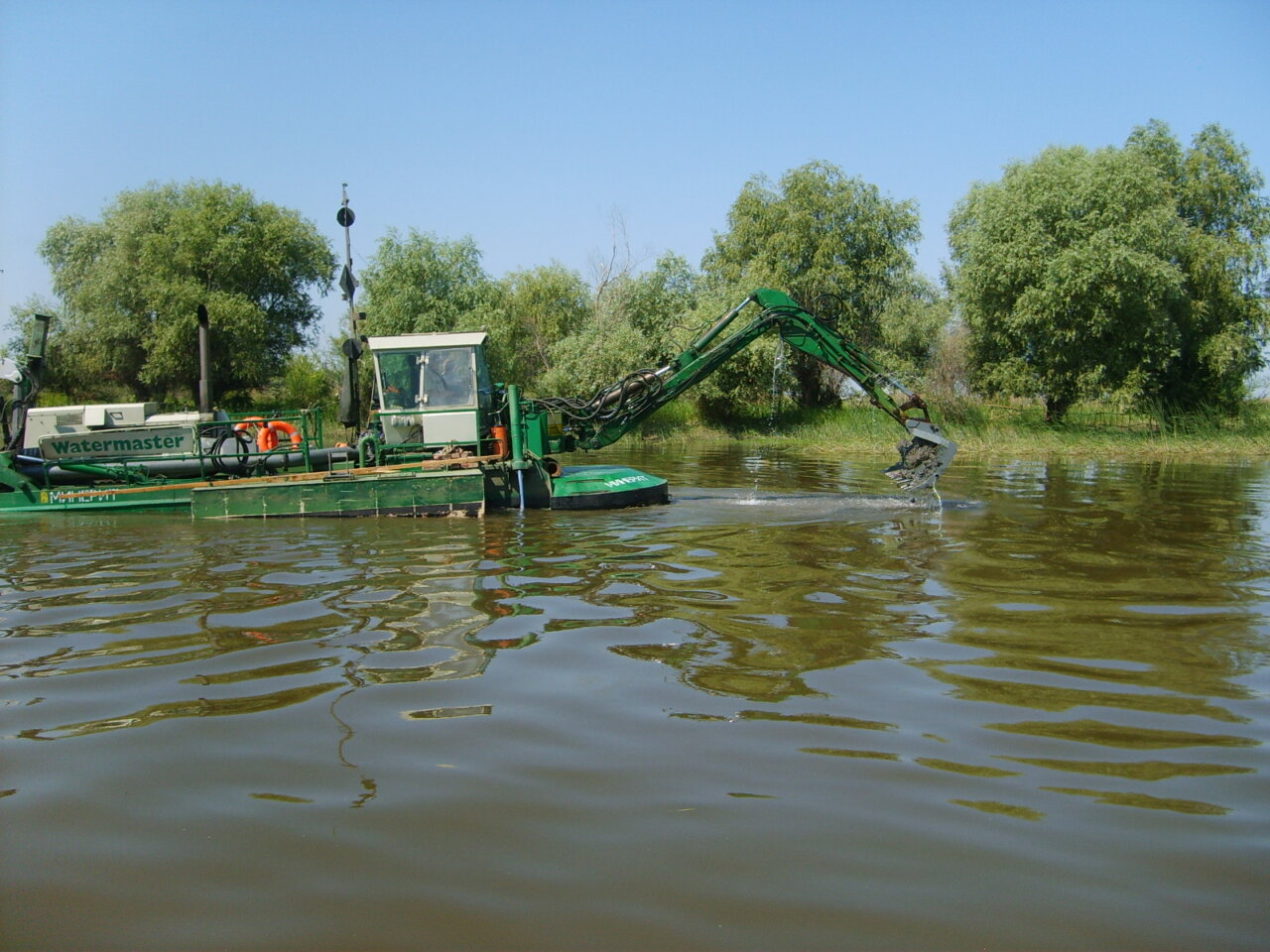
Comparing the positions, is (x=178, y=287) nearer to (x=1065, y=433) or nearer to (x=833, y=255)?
(x=833, y=255)

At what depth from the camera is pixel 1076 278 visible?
28719 mm

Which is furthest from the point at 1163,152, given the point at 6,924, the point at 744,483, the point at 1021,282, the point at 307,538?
the point at 6,924

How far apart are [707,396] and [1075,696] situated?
33822 mm

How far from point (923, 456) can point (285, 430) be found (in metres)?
9.73

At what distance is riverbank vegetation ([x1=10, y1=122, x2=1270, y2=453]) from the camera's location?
29.5 metres

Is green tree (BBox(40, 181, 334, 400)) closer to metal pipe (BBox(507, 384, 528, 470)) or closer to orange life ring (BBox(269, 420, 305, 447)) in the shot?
orange life ring (BBox(269, 420, 305, 447))

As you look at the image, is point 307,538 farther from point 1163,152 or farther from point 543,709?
point 1163,152

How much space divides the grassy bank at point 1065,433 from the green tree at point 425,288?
1376 cm

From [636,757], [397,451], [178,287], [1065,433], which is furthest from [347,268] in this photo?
[178,287]

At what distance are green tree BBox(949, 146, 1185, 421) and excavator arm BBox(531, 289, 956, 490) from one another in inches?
697

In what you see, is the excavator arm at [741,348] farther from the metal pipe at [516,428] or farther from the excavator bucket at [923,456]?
the metal pipe at [516,428]

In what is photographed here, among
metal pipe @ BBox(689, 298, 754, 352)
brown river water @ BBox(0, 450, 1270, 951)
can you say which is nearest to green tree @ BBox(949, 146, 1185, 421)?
metal pipe @ BBox(689, 298, 754, 352)

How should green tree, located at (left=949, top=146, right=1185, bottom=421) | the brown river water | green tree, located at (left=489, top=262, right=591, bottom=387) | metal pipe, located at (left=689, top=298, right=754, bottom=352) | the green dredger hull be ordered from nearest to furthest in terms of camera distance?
the brown river water
the green dredger hull
metal pipe, located at (left=689, top=298, right=754, bottom=352)
green tree, located at (left=949, top=146, right=1185, bottom=421)
green tree, located at (left=489, top=262, right=591, bottom=387)

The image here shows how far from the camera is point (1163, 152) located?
3522 cm
